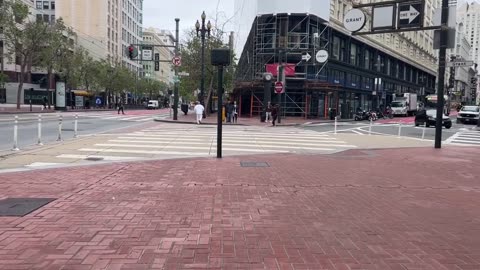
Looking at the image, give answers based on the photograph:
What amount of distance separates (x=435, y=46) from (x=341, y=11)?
36.3m

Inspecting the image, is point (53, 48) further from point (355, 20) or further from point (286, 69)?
point (355, 20)

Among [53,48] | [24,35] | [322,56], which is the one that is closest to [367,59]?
[322,56]

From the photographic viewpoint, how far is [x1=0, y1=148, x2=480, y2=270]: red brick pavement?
15.8ft

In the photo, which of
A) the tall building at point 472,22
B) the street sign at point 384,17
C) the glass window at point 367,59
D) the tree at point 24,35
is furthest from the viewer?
the tall building at point 472,22

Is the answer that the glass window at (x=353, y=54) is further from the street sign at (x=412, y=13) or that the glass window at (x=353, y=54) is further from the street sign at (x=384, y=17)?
the street sign at (x=412, y=13)

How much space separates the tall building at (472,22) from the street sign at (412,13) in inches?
4320

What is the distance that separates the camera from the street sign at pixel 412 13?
16094mm

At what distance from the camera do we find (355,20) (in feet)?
54.6

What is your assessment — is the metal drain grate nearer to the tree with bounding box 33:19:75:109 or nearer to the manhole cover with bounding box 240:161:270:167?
the manhole cover with bounding box 240:161:270:167

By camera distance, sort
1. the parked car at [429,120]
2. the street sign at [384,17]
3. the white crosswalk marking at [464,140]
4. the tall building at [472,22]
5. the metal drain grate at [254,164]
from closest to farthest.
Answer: the metal drain grate at [254,164], the street sign at [384,17], the white crosswalk marking at [464,140], the parked car at [429,120], the tall building at [472,22]

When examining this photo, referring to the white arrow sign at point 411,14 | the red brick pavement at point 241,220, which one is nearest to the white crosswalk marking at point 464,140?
the white arrow sign at point 411,14

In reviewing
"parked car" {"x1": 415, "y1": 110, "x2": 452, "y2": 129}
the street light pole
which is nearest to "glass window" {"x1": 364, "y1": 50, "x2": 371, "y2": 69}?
"parked car" {"x1": 415, "y1": 110, "x2": 452, "y2": 129}

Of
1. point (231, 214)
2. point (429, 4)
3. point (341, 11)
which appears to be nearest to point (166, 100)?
point (429, 4)

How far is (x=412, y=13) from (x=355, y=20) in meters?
1.92
